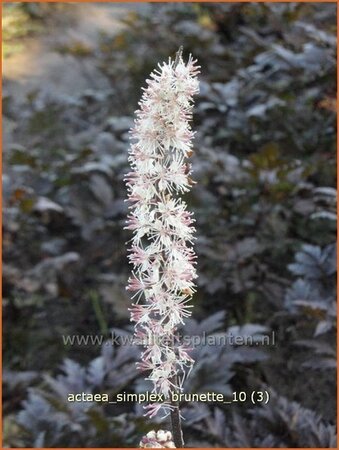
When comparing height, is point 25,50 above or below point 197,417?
above

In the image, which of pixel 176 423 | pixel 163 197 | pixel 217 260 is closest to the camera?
pixel 163 197

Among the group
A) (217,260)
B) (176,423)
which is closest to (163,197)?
(176,423)

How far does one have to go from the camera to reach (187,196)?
3.12 meters

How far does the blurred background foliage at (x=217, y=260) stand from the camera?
2.18 m

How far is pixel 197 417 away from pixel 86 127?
2989 mm

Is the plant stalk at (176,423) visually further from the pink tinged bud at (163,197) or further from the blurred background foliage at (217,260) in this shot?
the blurred background foliage at (217,260)

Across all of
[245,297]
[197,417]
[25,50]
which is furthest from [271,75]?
[25,50]

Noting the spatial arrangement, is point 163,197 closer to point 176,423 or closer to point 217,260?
point 176,423

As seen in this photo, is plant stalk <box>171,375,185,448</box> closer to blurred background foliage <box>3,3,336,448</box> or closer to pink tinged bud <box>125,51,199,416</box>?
pink tinged bud <box>125,51,199,416</box>

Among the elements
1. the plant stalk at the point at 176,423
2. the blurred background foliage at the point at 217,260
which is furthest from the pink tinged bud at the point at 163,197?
the blurred background foliage at the point at 217,260

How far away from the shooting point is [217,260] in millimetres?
2855

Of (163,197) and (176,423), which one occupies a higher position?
(163,197)

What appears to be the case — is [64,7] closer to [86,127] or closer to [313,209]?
[86,127]

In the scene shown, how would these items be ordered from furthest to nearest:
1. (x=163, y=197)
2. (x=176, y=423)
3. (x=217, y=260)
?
1. (x=217, y=260)
2. (x=176, y=423)
3. (x=163, y=197)
